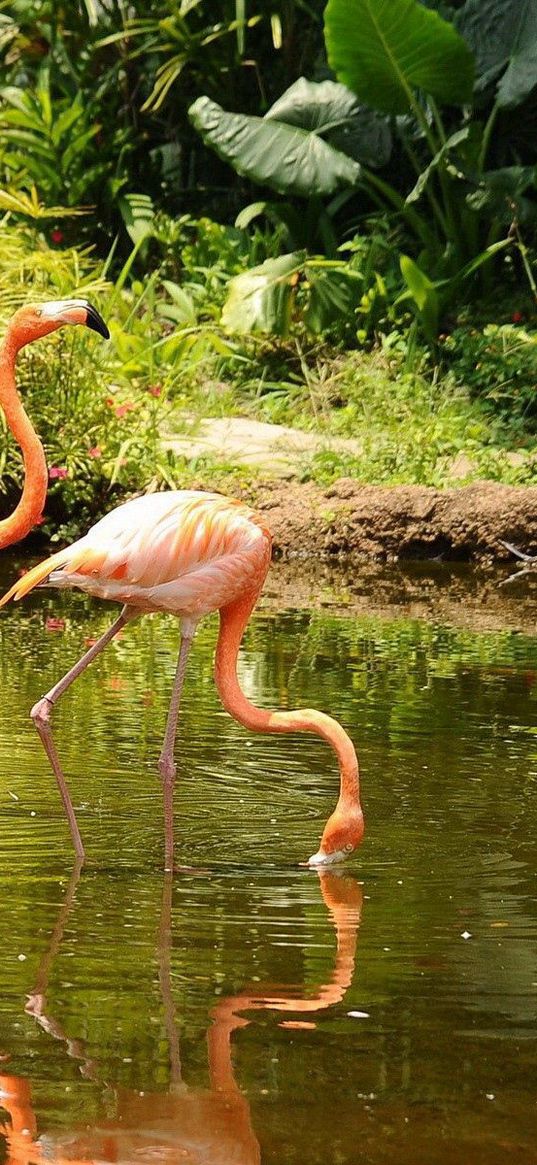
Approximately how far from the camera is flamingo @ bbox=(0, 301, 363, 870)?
4.05 meters

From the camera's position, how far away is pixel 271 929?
3.32 meters

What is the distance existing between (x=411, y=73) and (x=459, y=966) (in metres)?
8.94

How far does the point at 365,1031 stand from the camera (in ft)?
9.18

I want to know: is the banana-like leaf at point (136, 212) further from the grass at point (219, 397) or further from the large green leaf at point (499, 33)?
the large green leaf at point (499, 33)

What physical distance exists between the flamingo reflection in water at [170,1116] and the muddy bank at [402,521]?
581 centimetres

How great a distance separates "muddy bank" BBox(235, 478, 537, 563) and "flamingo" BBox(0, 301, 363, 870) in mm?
4380

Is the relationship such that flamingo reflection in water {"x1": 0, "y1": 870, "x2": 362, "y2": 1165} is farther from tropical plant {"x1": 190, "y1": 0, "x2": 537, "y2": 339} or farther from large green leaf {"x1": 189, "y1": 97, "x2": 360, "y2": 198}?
large green leaf {"x1": 189, "y1": 97, "x2": 360, "y2": 198}

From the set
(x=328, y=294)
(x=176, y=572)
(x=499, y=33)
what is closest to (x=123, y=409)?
(x=328, y=294)

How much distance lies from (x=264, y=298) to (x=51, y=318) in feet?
22.4

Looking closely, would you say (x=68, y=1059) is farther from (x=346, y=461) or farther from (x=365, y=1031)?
(x=346, y=461)

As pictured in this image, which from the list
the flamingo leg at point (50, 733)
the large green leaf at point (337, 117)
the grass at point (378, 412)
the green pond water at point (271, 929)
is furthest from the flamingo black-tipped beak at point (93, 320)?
the large green leaf at point (337, 117)

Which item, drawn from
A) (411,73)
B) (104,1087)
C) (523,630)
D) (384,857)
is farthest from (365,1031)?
(411,73)

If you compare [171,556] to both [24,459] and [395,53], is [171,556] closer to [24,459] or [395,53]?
[24,459]

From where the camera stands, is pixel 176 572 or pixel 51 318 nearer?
pixel 176 572
